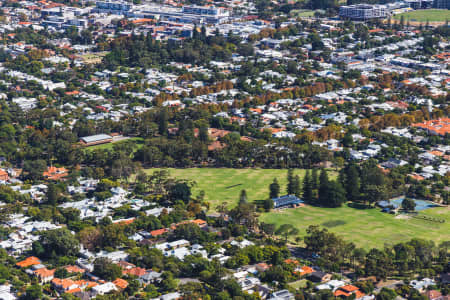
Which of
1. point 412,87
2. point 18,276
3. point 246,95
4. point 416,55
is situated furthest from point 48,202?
point 416,55

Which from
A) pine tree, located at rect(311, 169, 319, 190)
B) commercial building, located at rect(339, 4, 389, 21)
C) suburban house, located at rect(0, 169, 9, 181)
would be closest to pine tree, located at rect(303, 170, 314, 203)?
pine tree, located at rect(311, 169, 319, 190)

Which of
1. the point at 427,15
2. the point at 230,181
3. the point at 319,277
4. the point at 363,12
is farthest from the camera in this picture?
the point at 427,15

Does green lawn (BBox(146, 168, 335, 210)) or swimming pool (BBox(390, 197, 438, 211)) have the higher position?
green lawn (BBox(146, 168, 335, 210))

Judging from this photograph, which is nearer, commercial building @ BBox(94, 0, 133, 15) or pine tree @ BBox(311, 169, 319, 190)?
pine tree @ BBox(311, 169, 319, 190)

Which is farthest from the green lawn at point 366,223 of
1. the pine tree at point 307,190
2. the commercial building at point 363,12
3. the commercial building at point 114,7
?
the commercial building at point 114,7

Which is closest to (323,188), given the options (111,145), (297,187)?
(297,187)

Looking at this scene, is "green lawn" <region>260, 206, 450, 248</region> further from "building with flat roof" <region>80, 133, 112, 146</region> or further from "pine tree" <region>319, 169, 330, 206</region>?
"building with flat roof" <region>80, 133, 112, 146</region>

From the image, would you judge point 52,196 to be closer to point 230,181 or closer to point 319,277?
point 230,181
